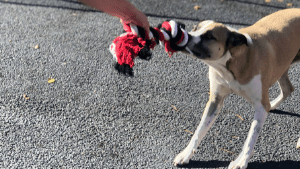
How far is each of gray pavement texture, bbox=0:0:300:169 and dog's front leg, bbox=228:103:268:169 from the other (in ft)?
0.80

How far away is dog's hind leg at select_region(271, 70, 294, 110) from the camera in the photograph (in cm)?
424

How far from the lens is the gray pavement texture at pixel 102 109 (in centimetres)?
370

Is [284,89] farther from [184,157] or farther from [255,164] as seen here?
[184,157]

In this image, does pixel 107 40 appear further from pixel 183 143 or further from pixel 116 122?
pixel 183 143

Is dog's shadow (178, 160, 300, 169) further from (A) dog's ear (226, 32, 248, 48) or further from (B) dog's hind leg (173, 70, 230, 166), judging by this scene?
(A) dog's ear (226, 32, 248, 48)

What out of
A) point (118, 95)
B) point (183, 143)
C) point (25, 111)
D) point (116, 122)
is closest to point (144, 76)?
point (118, 95)

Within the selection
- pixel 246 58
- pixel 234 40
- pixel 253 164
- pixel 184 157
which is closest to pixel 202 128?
pixel 184 157

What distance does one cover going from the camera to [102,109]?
4281 millimetres

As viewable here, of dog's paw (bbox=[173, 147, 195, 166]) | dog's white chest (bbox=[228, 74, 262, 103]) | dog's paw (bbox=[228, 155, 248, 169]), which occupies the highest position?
dog's white chest (bbox=[228, 74, 262, 103])

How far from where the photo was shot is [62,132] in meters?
3.92

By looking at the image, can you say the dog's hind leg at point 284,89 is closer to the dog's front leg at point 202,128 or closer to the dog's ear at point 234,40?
the dog's front leg at point 202,128

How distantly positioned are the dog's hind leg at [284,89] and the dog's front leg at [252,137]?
1202mm

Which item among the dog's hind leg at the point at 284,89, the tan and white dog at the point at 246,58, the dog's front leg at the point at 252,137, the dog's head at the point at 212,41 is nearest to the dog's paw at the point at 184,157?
the tan and white dog at the point at 246,58

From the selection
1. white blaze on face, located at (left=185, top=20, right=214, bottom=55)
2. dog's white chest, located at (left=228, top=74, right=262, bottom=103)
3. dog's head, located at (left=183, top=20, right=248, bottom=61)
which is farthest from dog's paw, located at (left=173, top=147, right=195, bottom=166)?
white blaze on face, located at (left=185, top=20, right=214, bottom=55)
